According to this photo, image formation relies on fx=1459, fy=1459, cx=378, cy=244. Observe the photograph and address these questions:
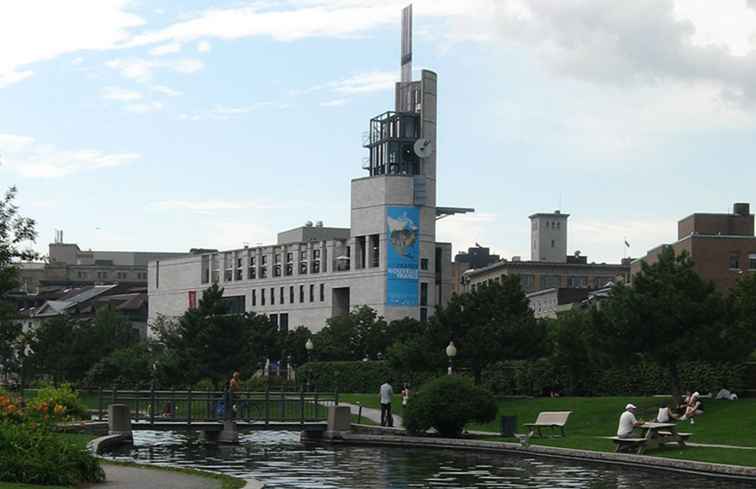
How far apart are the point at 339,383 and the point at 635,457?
68.7 meters

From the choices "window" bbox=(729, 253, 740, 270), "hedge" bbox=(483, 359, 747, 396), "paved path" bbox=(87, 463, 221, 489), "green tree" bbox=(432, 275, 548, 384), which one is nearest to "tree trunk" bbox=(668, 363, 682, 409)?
"hedge" bbox=(483, 359, 747, 396)

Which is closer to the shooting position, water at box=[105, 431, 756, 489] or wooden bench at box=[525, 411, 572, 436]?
water at box=[105, 431, 756, 489]

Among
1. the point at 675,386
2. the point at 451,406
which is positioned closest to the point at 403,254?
the point at 675,386

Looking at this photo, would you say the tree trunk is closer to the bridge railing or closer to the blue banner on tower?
the bridge railing

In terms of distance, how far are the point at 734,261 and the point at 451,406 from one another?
265 ft

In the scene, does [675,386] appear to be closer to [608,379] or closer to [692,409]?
[692,409]

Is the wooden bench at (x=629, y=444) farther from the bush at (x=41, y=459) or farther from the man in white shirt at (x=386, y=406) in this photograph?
the man in white shirt at (x=386, y=406)

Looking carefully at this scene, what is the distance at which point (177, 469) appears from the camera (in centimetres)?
3528

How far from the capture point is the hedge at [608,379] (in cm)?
6550

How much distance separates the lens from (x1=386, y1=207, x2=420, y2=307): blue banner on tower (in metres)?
160

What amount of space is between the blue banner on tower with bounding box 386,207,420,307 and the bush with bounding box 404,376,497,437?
106m

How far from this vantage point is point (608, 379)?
2955 inches

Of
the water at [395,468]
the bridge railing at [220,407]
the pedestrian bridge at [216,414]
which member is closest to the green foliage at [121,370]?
the bridge railing at [220,407]

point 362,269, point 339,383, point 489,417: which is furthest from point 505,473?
point 362,269
